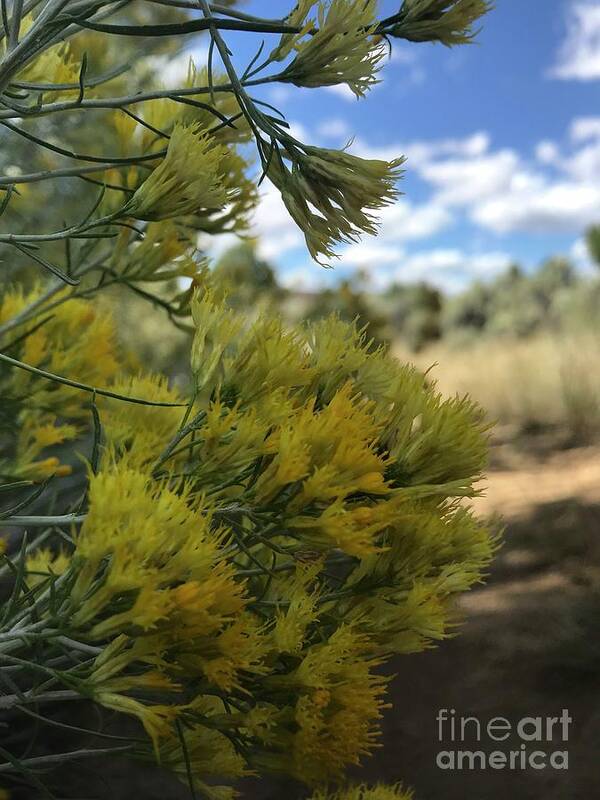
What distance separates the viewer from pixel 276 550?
35.7 inches

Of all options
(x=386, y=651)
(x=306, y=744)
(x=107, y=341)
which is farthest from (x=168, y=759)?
(x=107, y=341)

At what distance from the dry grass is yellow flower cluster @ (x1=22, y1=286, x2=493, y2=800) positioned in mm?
5616

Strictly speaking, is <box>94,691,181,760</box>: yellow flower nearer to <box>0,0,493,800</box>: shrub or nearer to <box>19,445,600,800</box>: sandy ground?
<box>0,0,493,800</box>: shrub

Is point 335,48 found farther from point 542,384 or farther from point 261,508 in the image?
point 542,384

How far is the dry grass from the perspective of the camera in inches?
250

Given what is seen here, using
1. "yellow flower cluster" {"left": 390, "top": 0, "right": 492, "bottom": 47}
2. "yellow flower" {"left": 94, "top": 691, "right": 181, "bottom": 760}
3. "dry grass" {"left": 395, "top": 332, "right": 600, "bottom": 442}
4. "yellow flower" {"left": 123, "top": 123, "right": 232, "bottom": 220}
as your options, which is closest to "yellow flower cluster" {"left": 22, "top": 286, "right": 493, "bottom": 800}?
"yellow flower" {"left": 94, "top": 691, "right": 181, "bottom": 760}

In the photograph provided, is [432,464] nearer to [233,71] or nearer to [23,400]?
[233,71]

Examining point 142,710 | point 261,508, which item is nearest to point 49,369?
point 261,508

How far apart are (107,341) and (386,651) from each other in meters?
0.88

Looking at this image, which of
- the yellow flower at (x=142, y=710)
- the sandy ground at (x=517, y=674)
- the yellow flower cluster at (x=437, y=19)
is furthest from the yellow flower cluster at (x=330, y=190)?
the sandy ground at (x=517, y=674)

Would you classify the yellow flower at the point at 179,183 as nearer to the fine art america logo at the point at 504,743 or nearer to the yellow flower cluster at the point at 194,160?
the yellow flower cluster at the point at 194,160

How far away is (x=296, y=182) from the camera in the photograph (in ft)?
3.06

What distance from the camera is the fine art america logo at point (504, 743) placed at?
2.10 metres

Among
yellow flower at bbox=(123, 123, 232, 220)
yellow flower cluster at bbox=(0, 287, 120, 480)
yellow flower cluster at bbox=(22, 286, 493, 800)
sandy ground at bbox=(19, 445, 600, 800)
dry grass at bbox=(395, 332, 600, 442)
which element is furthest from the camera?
dry grass at bbox=(395, 332, 600, 442)
